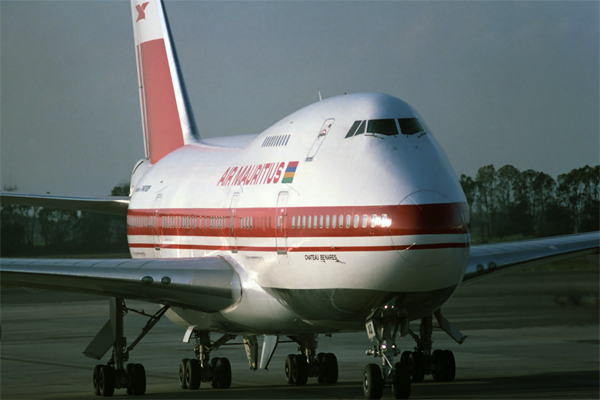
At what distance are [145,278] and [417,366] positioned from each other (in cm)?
558

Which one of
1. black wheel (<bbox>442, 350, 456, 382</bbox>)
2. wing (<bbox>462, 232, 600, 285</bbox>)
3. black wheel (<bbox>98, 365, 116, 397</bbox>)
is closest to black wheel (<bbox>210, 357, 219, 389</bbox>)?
black wheel (<bbox>98, 365, 116, 397</bbox>)

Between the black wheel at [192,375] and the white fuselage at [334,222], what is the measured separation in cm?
139

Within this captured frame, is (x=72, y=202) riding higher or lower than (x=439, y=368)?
higher

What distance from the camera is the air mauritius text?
1608 centimetres

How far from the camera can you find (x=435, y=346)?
2506cm

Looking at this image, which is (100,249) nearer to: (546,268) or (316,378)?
(546,268)

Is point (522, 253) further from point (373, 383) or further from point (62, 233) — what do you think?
point (62, 233)

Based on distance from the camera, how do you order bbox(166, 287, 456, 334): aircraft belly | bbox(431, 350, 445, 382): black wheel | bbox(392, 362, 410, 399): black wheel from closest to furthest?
bbox(392, 362, 410, 399): black wheel, bbox(166, 287, 456, 334): aircraft belly, bbox(431, 350, 445, 382): black wheel

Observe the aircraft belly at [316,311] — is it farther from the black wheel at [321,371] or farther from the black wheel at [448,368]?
the black wheel at [448,368]

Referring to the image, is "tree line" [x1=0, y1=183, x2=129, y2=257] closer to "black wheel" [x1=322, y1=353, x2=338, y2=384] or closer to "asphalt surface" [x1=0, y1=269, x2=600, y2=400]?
"asphalt surface" [x1=0, y1=269, x2=600, y2=400]

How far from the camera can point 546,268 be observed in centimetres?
5056

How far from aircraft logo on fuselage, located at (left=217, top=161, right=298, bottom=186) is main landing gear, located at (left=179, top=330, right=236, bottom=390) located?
353cm

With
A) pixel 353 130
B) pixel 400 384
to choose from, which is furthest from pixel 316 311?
pixel 353 130

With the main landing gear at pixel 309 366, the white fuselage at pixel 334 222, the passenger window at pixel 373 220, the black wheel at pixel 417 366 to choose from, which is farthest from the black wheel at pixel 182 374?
the passenger window at pixel 373 220
